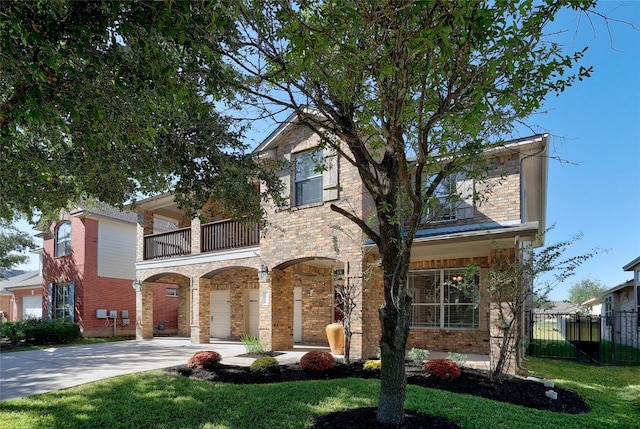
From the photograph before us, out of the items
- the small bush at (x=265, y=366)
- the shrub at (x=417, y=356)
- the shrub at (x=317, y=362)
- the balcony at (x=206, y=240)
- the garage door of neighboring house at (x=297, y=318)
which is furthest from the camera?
the garage door of neighboring house at (x=297, y=318)

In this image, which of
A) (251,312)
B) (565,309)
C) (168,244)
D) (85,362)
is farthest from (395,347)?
(565,309)

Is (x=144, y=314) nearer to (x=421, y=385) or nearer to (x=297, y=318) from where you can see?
(x=297, y=318)

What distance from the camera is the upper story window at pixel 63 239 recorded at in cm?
2095

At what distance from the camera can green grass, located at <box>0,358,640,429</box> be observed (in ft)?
19.4

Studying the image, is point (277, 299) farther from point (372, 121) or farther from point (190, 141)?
point (372, 121)

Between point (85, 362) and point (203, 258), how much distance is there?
535 centimetres

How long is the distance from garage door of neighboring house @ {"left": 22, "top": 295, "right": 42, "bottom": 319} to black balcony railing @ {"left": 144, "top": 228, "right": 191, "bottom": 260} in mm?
13394

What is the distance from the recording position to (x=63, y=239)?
21281mm

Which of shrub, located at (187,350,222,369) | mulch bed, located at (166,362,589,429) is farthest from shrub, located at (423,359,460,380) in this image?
shrub, located at (187,350,222,369)

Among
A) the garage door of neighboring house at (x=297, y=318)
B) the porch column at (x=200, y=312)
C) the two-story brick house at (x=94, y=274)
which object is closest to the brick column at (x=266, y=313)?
the garage door of neighboring house at (x=297, y=318)

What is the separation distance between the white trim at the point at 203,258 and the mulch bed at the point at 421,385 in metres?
4.81

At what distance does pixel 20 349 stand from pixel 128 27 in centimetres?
1579

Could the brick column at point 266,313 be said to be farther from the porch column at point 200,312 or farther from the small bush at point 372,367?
the small bush at point 372,367

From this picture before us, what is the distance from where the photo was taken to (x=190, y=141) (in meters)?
7.36
